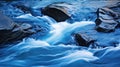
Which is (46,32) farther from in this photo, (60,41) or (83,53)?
(83,53)

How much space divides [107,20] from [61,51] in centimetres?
212

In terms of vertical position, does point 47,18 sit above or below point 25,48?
above

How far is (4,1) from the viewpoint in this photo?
1264cm

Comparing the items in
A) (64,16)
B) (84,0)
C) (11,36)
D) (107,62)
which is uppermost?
(84,0)

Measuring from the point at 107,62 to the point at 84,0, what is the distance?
18.1 feet

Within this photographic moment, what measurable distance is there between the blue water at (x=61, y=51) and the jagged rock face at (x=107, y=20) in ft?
0.59

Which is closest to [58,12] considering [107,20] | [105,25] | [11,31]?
[107,20]

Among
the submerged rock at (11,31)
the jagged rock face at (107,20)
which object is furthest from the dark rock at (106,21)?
the submerged rock at (11,31)

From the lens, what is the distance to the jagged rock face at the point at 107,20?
8695mm

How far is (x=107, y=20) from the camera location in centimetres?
915

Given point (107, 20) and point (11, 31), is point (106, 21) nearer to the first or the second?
point (107, 20)

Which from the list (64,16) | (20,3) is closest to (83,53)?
(64,16)

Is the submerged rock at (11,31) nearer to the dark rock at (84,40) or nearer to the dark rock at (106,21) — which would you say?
the dark rock at (84,40)

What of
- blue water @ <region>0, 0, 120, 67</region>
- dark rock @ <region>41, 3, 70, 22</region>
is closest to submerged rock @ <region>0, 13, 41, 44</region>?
blue water @ <region>0, 0, 120, 67</region>
